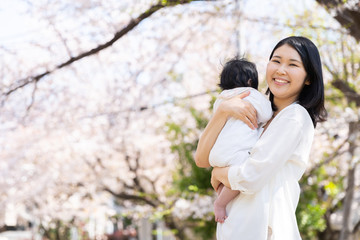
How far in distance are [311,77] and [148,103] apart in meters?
6.81

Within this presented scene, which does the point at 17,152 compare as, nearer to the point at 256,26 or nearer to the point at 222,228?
the point at 256,26

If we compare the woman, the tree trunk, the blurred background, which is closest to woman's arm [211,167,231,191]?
the woman

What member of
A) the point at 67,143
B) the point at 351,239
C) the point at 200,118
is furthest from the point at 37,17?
the point at 351,239

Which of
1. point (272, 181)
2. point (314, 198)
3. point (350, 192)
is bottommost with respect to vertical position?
point (314, 198)

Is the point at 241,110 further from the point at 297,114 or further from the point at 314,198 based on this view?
the point at 314,198

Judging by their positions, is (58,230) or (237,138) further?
(58,230)

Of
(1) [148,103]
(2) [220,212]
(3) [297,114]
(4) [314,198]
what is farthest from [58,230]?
(3) [297,114]

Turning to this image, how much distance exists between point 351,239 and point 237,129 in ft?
15.1

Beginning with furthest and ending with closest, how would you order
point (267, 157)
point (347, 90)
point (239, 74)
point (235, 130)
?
point (347, 90), point (239, 74), point (235, 130), point (267, 157)

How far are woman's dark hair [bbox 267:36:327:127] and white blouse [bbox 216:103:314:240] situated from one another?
9 centimetres

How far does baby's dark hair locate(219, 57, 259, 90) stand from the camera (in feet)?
6.95

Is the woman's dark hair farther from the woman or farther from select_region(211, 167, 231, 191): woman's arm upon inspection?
select_region(211, 167, 231, 191): woman's arm

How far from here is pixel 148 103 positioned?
28.8ft

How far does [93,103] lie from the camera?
30.3 ft
